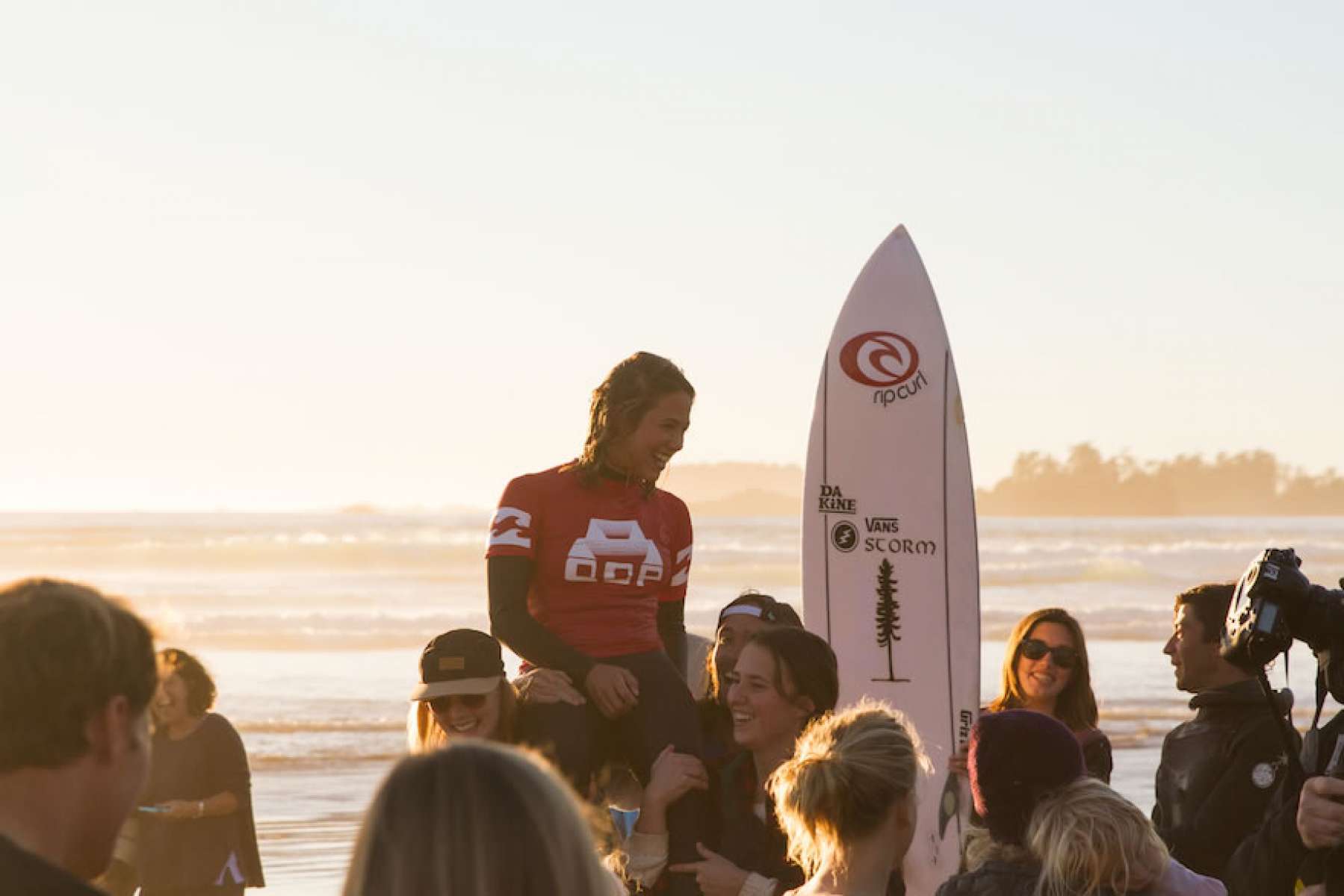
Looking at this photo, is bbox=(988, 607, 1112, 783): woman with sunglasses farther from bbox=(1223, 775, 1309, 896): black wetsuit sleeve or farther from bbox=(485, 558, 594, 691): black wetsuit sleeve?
bbox=(1223, 775, 1309, 896): black wetsuit sleeve

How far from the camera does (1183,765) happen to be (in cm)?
473

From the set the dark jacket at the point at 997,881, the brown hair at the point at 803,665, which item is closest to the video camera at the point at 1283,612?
the dark jacket at the point at 997,881

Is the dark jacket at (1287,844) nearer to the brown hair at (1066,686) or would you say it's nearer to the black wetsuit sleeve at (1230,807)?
the black wetsuit sleeve at (1230,807)

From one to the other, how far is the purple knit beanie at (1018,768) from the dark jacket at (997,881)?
0.18 ft

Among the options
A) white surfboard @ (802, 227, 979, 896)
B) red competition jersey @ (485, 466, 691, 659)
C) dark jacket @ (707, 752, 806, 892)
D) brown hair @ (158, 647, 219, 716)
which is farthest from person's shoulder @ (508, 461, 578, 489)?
white surfboard @ (802, 227, 979, 896)

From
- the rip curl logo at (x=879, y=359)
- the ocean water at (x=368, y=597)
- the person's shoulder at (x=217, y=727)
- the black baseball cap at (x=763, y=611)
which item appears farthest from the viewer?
the ocean water at (x=368, y=597)

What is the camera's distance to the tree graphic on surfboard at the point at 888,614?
7656 millimetres

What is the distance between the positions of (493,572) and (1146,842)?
198cm

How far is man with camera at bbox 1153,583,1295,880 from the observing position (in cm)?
452

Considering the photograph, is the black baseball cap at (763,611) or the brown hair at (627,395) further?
the black baseball cap at (763,611)

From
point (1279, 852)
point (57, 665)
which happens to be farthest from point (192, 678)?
point (57, 665)

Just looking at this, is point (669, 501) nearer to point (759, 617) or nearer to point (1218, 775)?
point (759, 617)

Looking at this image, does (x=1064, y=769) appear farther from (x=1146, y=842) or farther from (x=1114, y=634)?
(x=1114, y=634)

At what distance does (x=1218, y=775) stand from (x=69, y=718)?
3.55m
